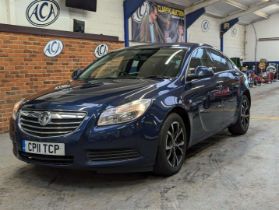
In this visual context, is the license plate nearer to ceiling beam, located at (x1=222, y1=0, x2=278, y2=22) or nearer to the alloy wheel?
the alloy wheel

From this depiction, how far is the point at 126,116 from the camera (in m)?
3.12

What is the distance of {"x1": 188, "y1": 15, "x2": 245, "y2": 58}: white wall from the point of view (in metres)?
16.0

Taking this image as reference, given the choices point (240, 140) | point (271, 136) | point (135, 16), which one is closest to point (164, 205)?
point (240, 140)

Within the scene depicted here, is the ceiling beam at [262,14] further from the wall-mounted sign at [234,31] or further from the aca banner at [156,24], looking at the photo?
the aca banner at [156,24]

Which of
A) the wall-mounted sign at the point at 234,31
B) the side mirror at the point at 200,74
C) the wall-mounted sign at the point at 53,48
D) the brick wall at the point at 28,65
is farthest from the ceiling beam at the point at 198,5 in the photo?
the side mirror at the point at 200,74

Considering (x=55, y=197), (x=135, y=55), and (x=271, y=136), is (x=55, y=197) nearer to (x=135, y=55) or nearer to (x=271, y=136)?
(x=135, y=55)

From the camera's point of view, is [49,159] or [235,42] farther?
[235,42]

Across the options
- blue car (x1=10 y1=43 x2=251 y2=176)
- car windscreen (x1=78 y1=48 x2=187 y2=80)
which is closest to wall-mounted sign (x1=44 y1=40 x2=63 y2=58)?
car windscreen (x1=78 y1=48 x2=187 y2=80)

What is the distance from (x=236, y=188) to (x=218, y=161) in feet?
2.89

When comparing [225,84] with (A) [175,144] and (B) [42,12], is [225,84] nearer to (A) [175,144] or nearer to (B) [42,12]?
(A) [175,144]

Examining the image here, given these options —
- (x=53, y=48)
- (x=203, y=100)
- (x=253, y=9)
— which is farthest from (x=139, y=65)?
(x=253, y=9)

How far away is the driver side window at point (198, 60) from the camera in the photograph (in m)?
4.08

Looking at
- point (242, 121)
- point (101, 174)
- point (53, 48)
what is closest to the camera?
point (101, 174)

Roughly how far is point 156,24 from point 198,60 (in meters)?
8.51
